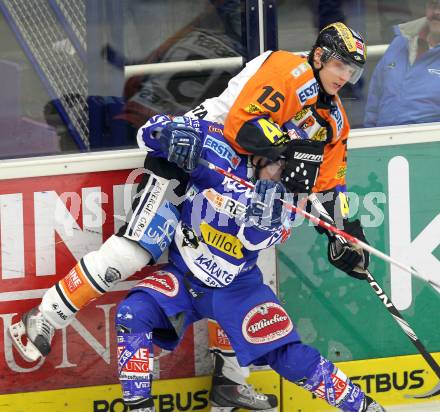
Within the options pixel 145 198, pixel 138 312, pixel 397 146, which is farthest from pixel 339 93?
pixel 138 312

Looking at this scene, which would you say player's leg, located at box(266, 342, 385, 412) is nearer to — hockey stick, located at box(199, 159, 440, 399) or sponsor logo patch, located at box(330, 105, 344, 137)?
hockey stick, located at box(199, 159, 440, 399)

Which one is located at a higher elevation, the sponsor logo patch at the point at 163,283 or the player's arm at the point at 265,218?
the player's arm at the point at 265,218

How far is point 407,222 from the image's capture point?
16.0 ft

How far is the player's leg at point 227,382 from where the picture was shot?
4.64 metres

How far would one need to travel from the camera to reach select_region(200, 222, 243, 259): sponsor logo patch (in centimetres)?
431

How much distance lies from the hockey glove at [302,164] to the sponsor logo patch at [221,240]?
34 cm

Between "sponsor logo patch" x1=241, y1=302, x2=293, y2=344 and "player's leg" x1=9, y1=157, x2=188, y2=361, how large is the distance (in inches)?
16.4

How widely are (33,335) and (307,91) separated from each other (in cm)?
136

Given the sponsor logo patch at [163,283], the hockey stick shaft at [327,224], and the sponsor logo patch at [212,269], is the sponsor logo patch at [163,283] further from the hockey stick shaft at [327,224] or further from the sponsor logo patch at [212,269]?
the hockey stick shaft at [327,224]

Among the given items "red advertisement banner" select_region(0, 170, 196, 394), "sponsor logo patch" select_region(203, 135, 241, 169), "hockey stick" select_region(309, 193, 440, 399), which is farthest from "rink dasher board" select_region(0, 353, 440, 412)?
"sponsor logo patch" select_region(203, 135, 241, 169)

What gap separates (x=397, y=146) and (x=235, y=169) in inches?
35.2

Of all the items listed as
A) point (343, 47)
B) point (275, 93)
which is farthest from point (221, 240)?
point (343, 47)

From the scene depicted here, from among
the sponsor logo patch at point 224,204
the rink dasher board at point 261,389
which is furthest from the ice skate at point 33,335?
the sponsor logo patch at point 224,204

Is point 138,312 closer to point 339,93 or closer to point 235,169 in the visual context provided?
point 235,169
